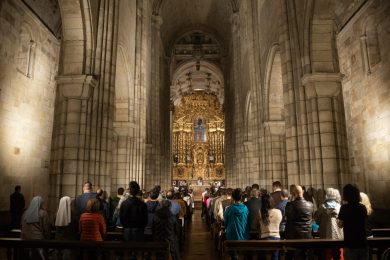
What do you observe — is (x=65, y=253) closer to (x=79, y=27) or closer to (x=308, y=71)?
(x=79, y=27)

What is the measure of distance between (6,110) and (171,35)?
72.8 feet

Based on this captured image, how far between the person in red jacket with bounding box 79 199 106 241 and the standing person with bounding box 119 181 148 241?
0.37 meters

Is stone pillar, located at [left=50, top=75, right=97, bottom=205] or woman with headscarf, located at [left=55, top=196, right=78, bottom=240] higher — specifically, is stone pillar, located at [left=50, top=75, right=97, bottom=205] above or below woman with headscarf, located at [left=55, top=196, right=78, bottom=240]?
above

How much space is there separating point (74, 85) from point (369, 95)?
11.1 metres

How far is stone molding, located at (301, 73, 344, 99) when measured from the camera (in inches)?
339

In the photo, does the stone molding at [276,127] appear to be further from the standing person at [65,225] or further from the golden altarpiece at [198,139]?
the golden altarpiece at [198,139]

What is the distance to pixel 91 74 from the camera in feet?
29.1

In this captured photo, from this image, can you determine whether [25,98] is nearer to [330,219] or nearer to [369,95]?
[330,219]

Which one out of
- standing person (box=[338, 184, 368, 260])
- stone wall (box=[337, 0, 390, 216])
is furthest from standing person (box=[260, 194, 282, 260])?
stone wall (box=[337, 0, 390, 216])

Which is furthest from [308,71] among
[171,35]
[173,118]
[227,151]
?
[173,118]

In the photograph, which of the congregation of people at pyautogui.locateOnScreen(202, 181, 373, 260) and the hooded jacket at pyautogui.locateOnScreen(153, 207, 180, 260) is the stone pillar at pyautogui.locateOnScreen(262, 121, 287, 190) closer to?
the congregation of people at pyautogui.locateOnScreen(202, 181, 373, 260)

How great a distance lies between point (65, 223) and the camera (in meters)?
5.57

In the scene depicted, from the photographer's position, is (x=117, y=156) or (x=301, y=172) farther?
(x=117, y=156)

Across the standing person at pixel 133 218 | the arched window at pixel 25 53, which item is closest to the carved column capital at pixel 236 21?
the arched window at pixel 25 53
